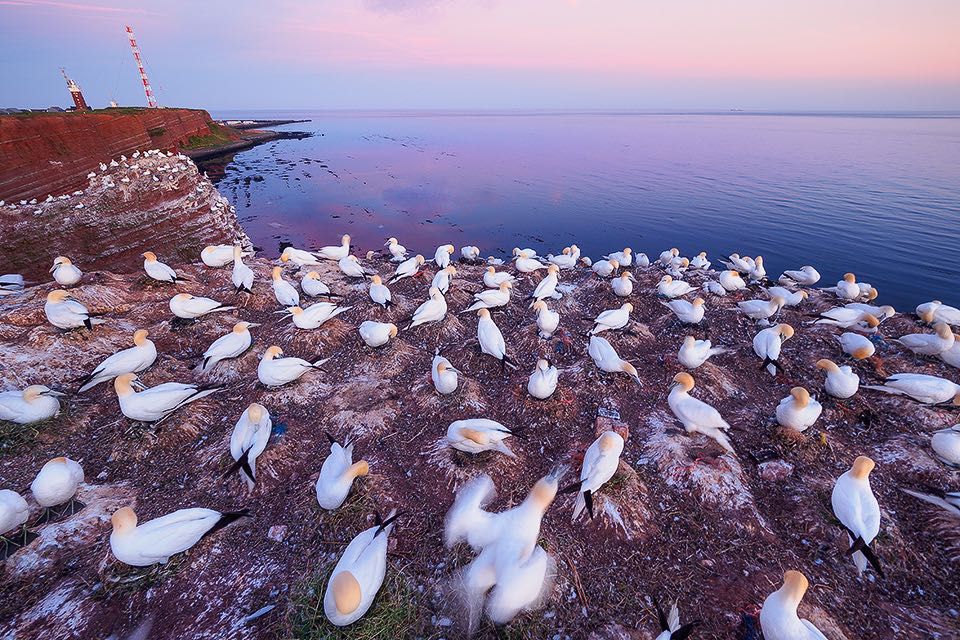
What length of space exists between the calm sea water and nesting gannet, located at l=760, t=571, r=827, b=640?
22.5 metres

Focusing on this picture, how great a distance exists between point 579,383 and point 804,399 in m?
3.68

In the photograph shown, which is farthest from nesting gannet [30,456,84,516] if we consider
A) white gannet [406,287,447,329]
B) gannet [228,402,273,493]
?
white gannet [406,287,447,329]

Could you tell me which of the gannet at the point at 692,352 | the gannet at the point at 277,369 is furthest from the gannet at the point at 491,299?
the gannet at the point at 692,352

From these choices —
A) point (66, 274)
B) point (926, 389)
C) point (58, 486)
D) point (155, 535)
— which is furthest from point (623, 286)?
point (66, 274)

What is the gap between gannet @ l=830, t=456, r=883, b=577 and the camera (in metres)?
4.80

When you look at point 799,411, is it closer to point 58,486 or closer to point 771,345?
point 771,345

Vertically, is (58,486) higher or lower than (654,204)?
higher

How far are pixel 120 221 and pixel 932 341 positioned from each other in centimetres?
2725

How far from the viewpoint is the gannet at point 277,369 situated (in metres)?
7.81

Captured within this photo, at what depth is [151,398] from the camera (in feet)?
21.9

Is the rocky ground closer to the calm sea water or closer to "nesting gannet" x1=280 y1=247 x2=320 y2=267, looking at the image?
"nesting gannet" x1=280 y1=247 x2=320 y2=267

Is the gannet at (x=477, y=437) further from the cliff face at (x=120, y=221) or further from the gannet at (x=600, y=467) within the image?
the cliff face at (x=120, y=221)

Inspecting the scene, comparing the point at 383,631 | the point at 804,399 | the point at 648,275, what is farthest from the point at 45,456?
the point at 648,275

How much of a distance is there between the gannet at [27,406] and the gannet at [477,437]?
278 inches
